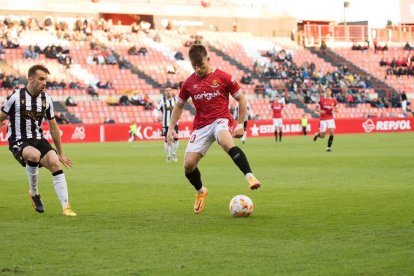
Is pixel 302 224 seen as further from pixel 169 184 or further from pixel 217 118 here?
pixel 169 184

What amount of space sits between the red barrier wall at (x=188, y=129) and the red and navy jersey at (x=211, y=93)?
31187 millimetres

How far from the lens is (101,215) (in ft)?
39.6

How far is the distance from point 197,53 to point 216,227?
2589 mm

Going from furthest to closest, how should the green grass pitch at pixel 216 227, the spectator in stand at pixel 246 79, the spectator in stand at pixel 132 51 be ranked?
the spectator in stand at pixel 246 79 < the spectator in stand at pixel 132 51 < the green grass pitch at pixel 216 227

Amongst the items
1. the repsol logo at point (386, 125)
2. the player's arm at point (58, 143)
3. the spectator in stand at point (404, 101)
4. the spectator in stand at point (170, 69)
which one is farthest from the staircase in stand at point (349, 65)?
the player's arm at point (58, 143)

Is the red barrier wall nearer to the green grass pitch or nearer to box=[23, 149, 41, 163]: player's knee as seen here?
the green grass pitch

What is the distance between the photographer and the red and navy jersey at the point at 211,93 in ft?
40.0

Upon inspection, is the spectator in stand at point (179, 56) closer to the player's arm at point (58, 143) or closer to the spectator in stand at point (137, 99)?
the spectator in stand at point (137, 99)

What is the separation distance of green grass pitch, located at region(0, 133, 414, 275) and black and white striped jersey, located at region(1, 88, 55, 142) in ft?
3.73

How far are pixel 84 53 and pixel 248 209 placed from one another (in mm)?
43604

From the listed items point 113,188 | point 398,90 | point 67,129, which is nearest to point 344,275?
point 113,188

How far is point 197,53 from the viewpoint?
1188cm

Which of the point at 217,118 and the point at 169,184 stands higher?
the point at 217,118

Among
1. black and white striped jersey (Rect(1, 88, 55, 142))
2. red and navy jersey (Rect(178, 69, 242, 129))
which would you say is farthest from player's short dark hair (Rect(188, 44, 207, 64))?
black and white striped jersey (Rect(1, 88, 55, 142))
